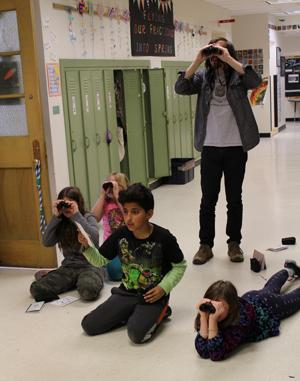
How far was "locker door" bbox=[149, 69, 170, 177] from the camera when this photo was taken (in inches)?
275

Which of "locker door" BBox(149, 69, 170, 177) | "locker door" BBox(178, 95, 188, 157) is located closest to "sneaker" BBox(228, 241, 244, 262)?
"locker door" BBox(149, 69, 170, 177)

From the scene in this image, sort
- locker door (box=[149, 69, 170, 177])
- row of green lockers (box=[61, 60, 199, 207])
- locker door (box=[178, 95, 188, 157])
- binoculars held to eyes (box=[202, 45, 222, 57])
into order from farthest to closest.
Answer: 1. locker door (box=[178, 95, 188, 157])
2. locker door (box=[149, 69, 170, 177])
3. row of green lockers (box=[61, 60, 199, 207])
4. binoculars held to eyes (box=[202, 45, 222, 57])

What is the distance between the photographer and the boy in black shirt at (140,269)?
2.82 meters

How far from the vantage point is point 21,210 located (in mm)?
4137

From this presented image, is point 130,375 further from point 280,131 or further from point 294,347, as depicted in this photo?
point 280,131

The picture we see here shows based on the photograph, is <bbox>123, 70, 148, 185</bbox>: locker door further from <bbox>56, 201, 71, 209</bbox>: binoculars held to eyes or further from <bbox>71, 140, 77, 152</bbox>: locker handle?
<bbox>56, 201, 71, 209</bbox>: binoculars held to eyes

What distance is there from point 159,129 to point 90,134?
191 cm

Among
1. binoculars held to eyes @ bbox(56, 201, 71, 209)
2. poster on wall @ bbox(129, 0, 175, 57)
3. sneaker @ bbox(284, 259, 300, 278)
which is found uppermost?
poster on wall @ bbox(129, 0, 175, 57)

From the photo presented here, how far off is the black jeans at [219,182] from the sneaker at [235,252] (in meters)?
0.04

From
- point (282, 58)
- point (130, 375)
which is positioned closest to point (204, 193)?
point (130, 375)

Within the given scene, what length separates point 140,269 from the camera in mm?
2906

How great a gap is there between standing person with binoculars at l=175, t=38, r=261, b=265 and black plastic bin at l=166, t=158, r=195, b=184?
327 cm

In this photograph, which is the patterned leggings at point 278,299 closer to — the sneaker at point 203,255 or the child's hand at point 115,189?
the sneaker at point 203,255

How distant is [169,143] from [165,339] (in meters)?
4.67
